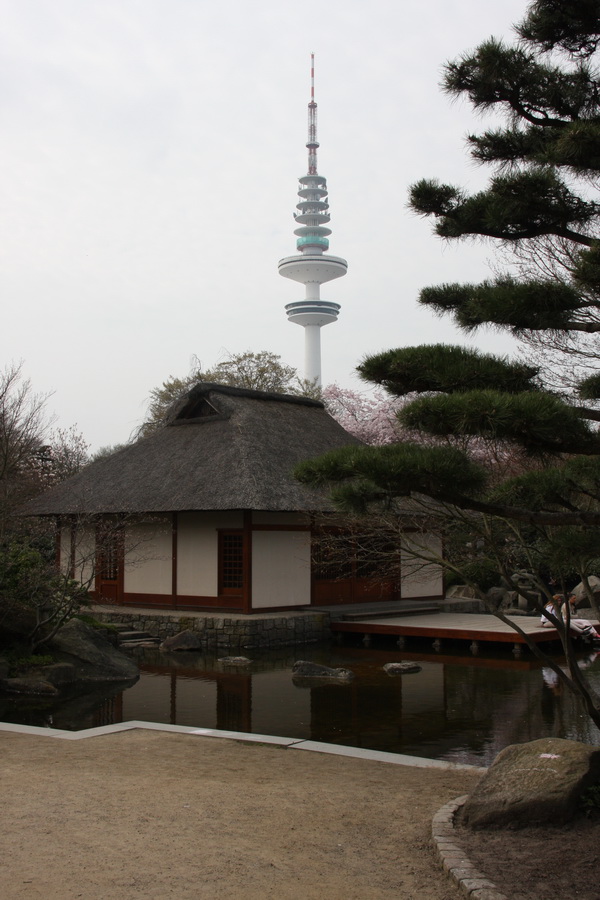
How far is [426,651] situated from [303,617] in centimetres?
262

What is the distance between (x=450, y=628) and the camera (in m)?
15.9

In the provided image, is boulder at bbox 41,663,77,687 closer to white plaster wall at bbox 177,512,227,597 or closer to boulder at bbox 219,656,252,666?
boulder at bbox 219,656,252,666

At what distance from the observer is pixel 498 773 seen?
516 centimetres

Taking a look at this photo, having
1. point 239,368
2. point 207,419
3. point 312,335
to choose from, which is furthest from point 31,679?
point 312,335

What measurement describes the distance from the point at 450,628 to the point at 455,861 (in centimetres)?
1185

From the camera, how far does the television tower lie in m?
94.1

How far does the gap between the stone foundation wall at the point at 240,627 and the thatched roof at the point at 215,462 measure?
219cm

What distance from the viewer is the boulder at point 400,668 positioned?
13.0 m

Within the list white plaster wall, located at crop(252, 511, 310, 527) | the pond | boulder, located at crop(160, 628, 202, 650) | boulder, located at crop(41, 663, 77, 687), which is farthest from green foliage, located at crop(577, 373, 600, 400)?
white plaster wall, located at crop(252, 511, 310, 527)

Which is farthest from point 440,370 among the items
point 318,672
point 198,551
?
point 198,551

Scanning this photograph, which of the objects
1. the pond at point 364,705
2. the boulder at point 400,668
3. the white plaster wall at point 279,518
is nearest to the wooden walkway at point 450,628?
the pond at point 364,705

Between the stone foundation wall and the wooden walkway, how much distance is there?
54cm

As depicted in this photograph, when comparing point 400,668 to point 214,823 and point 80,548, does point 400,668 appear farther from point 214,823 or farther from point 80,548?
point 80,548

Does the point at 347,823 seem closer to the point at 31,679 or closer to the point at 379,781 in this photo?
the point at 379,781
